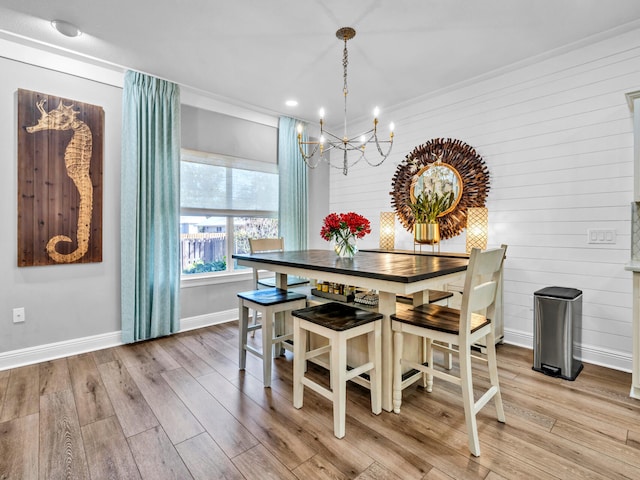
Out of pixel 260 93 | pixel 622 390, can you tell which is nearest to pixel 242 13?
pixel 260 93

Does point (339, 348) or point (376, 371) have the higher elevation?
point (339, 348)

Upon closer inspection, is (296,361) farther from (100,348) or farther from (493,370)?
(100,348)

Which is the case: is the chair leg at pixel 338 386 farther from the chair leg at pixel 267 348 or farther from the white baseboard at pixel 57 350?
the white baseboard at pixel 57 350

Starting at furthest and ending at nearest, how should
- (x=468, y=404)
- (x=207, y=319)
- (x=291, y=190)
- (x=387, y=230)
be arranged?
(x=291, y=190) → (x=387, y=230) → (x=207, y=319) → (x=468, y=404)

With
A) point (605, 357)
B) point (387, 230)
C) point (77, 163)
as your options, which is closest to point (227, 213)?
point (77, 163)

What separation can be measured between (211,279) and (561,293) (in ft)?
11.4

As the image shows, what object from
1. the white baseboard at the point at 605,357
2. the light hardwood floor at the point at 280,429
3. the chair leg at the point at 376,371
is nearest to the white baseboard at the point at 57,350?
the light hardwood floor at the point at 280,429

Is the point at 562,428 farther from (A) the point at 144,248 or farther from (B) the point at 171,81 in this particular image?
(B) the point at 171,81

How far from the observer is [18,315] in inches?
107

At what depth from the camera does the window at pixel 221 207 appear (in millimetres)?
3709

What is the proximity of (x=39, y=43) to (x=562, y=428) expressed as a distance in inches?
185

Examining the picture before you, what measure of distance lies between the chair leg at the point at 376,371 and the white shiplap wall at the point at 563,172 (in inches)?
77.2

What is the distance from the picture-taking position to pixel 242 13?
237cm

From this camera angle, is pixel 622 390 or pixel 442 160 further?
pixel 442 160
